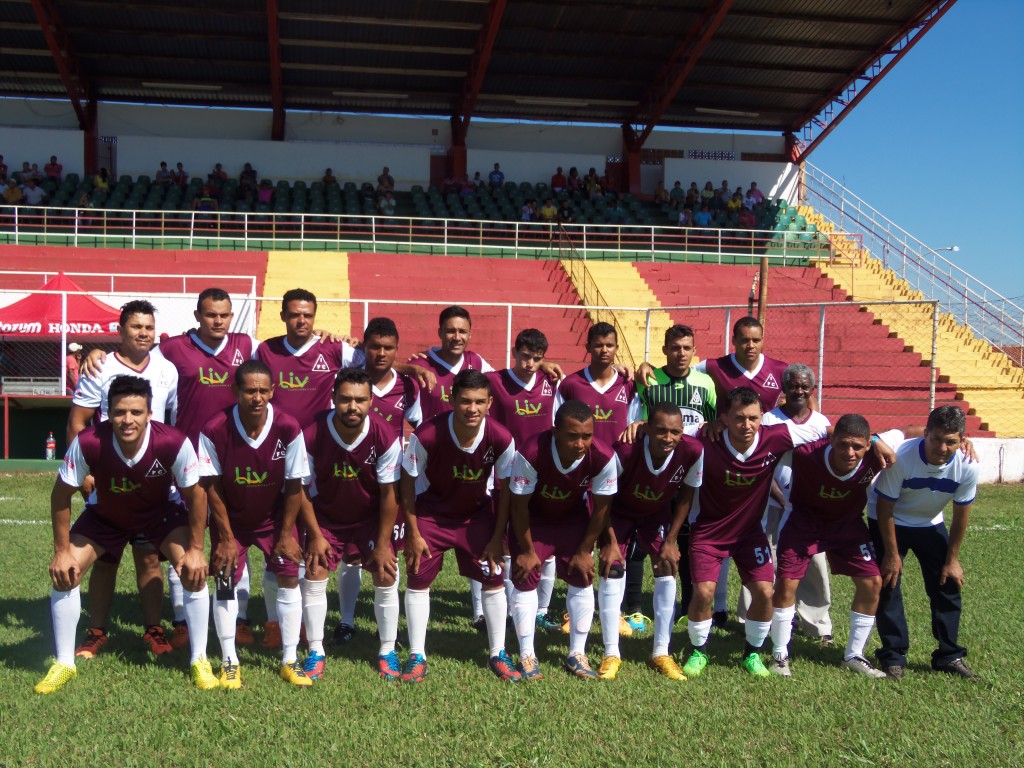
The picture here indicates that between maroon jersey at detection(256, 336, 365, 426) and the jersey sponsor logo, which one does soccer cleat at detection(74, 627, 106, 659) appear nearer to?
the jersey sponsor logo

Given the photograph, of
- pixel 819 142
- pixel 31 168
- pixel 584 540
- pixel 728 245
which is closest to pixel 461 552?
pixel 584 540

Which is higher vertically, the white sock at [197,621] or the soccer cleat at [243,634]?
the white sock at [197,621]

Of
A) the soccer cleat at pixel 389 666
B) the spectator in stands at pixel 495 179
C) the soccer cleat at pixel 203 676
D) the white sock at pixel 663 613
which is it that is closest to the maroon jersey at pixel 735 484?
the white sock at pixel 663 613

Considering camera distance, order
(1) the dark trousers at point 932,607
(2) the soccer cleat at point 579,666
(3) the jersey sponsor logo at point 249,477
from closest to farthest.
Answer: (3) the jersey sponsor logo at point 249,477
(2) the soccer cleat at point 579,666
(1) the dark trousers at point 932,607

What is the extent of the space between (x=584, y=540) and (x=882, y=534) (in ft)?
6.34

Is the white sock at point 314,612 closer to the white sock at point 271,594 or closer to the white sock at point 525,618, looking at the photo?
the white sock at point 271,594

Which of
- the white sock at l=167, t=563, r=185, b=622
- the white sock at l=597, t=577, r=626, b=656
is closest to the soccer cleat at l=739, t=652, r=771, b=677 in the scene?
the white sock at l=597, t=577, r=626, b=656

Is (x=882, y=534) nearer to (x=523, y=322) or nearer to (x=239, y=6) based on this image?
(x=523, y=322)

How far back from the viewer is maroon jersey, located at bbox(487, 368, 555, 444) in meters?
6.55

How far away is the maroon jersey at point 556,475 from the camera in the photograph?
5.51 meters

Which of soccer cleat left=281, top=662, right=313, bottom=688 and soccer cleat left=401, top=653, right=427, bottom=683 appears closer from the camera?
soccer cleat left=281, top=662, right=313, bottom=688

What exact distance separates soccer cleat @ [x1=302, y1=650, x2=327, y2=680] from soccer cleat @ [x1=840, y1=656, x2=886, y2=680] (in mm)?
3226

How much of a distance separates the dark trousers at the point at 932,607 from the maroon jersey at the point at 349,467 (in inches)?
126

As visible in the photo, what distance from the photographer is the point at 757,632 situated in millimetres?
5785
